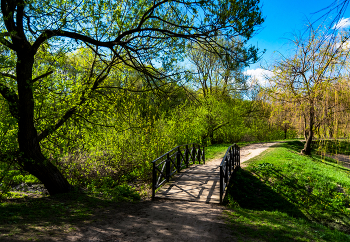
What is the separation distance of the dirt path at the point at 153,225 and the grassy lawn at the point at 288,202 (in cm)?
50

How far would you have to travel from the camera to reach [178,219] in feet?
17.5

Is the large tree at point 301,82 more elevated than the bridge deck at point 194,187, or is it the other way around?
the large tree at point 301,82

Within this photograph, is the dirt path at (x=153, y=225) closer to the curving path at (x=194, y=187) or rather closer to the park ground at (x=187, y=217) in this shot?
the park ground at (x=187, y=217)

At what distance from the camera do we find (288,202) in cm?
856

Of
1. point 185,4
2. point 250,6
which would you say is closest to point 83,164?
point 185,4

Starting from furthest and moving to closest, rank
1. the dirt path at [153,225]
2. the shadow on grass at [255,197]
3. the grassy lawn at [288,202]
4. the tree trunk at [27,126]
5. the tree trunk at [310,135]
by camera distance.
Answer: the tree trunk at [310,135] < the shadow on grass at [255,197] < the tree trunk at [27,126] < the grassy lawn at [288,202] < the dirt path at [153,225]

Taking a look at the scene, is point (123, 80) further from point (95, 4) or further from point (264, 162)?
point (264, 162)

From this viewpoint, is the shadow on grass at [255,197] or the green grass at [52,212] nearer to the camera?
the green grass at [52,212]

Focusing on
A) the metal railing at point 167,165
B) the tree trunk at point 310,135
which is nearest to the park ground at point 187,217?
the metal railing at point 167,165

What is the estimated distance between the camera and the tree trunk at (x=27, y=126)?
5867 mm

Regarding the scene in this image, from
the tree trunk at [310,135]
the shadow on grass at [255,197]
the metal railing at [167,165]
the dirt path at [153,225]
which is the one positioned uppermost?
the tree trunk at [310,135]

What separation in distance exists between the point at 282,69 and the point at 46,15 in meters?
13.6

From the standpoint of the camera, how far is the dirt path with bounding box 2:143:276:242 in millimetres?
4176

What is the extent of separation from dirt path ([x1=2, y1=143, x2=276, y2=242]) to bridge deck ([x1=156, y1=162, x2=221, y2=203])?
57cm
